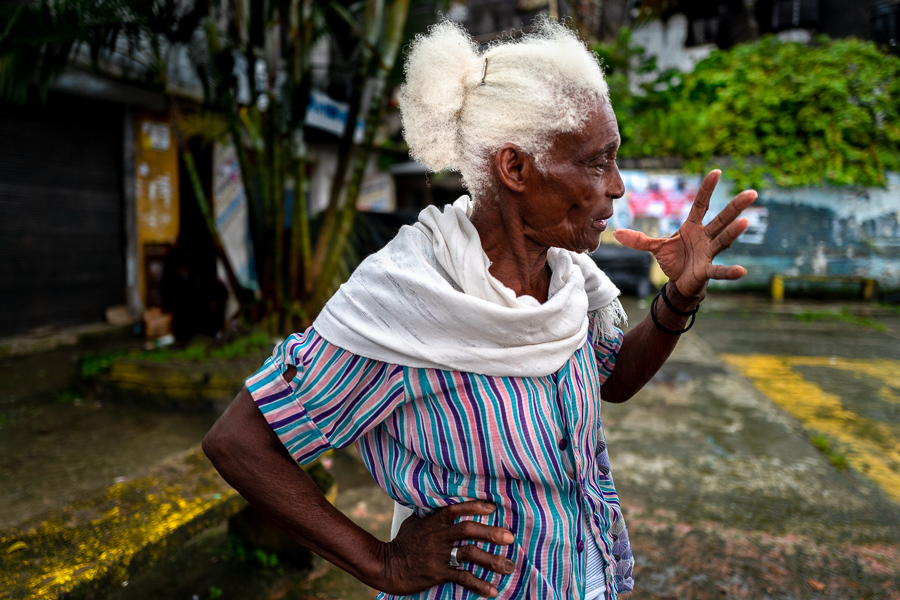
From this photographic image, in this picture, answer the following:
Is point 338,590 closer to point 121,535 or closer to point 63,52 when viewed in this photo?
point 121,535

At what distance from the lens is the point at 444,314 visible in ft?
3.58

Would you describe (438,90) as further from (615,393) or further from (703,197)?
(615,393)

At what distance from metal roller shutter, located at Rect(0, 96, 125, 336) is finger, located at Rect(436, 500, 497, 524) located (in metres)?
6.62

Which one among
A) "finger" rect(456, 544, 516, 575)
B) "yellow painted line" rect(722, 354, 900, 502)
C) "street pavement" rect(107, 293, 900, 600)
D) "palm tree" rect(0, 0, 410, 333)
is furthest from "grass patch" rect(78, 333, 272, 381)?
"yellow painted line" rect(722, 354, 900, 502)

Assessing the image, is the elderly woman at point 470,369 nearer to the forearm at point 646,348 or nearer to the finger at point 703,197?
the finger at point 703,197

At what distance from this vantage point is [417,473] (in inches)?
44.9

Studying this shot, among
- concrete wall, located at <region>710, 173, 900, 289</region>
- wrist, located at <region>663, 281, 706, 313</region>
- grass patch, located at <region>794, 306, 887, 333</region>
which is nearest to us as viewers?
wrist, located at <region>663, 281, 706, 313</region>

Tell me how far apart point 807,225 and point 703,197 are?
11009 millimetres

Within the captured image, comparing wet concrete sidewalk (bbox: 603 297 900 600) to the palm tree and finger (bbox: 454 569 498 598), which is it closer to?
finger (bbox: 454 569 498 598)

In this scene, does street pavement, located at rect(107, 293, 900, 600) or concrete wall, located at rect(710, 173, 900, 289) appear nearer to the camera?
street pavement, located at rect(107, 293, 900, 600)

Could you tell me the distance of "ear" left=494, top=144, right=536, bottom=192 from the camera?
45.9 inches

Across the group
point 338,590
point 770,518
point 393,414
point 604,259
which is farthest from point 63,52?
point 604,259

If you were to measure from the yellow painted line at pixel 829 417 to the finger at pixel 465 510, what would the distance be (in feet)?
10.4

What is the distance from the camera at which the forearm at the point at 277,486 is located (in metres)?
1.11
